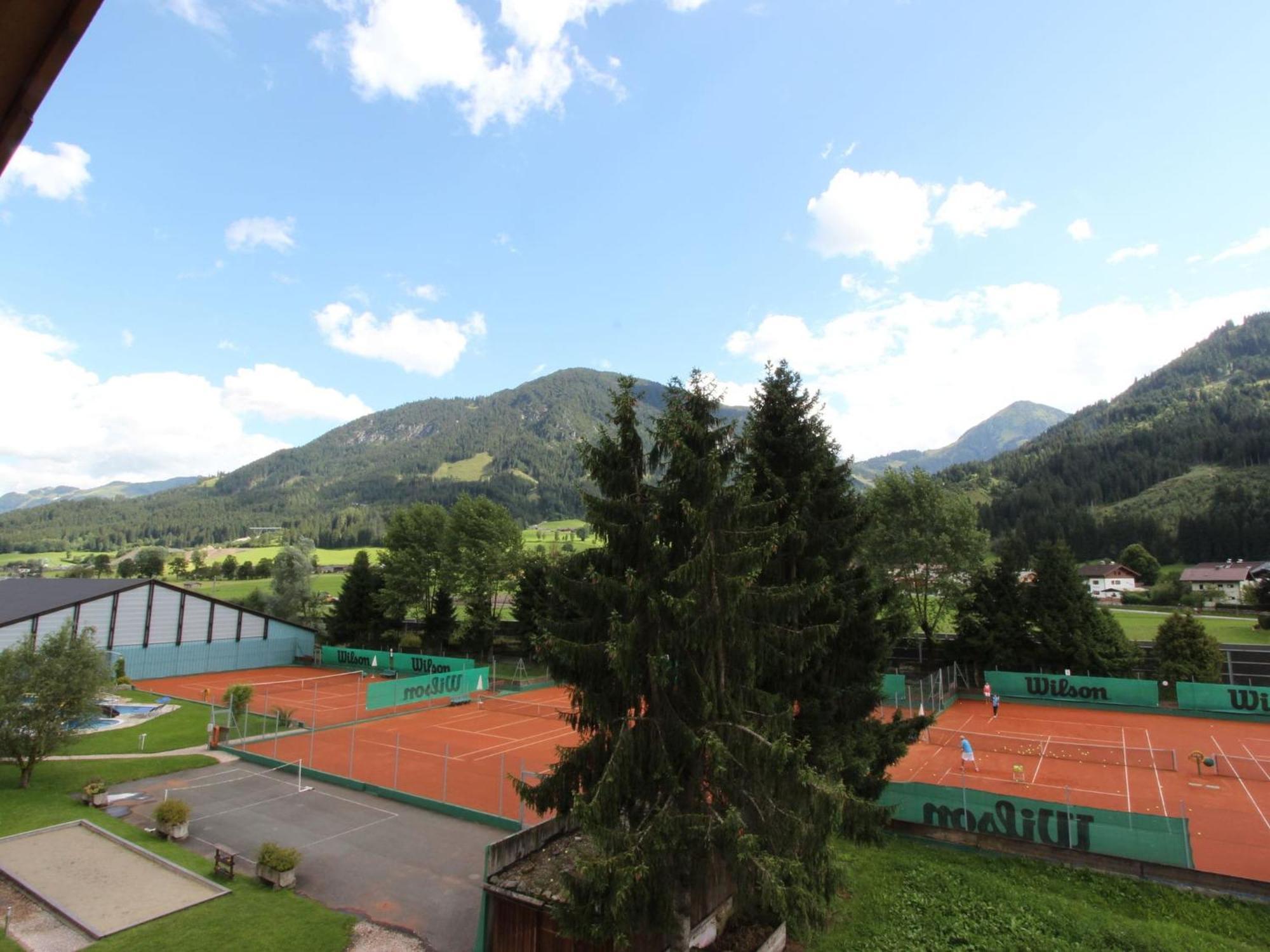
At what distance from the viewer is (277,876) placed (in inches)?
605

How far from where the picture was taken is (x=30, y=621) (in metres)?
40.7

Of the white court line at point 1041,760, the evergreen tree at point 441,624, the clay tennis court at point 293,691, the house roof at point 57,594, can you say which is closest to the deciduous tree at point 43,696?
the clay tennis court at point 293,691

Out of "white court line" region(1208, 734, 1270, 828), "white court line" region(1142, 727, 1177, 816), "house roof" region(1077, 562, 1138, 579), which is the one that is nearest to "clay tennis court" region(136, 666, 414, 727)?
"white court line" region(1142, 727, 1177, 816)

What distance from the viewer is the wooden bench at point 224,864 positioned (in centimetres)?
1571

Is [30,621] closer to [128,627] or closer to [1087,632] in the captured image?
[128,627]

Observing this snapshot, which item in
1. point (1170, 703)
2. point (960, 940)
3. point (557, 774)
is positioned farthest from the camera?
point (1170, 703)

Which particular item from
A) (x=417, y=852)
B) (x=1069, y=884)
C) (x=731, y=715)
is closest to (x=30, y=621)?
(x=417, y=852)

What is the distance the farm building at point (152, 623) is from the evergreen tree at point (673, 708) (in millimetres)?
44511

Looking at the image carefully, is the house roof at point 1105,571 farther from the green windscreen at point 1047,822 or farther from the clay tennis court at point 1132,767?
the green windscreen at point 1047,822

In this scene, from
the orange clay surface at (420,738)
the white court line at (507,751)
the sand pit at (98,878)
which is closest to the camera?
the sand pit at (98,878)

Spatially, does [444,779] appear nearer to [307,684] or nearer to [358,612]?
[307,684]

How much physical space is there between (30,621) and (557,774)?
1827 inches

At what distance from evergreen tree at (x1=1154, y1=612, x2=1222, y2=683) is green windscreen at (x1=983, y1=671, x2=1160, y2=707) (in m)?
1.89

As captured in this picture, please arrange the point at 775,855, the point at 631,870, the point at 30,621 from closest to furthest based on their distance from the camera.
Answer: the point at 631,870 < the point at 775,855 < the point at 30,621
